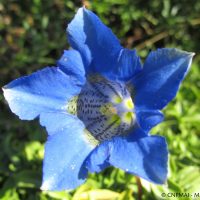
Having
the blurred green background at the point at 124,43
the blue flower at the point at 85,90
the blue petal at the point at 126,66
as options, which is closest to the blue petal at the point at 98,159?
the blue flower at the point at 85,90

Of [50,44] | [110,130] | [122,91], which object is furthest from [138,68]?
[50,44]

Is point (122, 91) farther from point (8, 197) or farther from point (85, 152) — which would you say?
point (8, 197)

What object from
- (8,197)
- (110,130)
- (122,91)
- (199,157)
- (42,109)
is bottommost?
(199,157)

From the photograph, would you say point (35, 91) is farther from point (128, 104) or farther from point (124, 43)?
point (124, 43)

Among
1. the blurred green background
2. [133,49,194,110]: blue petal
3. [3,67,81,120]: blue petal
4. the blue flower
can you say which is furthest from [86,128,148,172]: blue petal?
the blurred green background

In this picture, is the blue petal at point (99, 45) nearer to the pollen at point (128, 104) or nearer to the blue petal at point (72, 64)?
the blue petal at point (72, 64)

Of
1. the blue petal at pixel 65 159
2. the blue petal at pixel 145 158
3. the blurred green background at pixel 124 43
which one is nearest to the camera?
the blue petal at pixel 145 158
